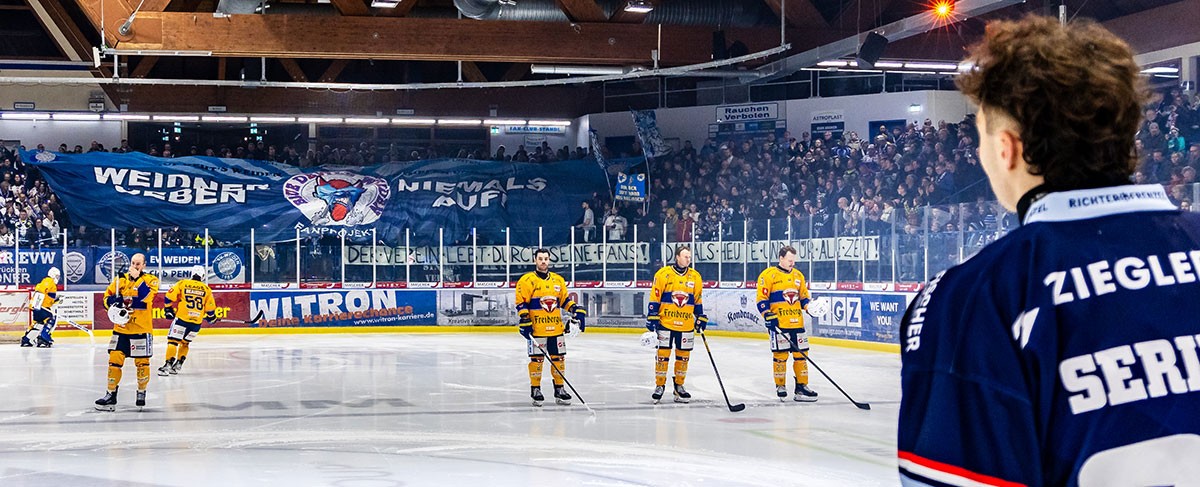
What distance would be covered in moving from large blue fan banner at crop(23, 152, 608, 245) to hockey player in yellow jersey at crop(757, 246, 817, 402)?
12161 mm

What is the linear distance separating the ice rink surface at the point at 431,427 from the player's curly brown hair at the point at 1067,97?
5.91 meters

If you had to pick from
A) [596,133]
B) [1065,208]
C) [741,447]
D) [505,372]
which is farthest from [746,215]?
[1065,208]

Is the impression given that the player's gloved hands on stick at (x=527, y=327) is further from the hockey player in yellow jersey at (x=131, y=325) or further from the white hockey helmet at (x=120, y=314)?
the white hockey helmet at (x=120, y=314)

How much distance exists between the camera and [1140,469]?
Result: 4.54 ft

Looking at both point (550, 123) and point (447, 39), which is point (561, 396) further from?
point (550, 123)

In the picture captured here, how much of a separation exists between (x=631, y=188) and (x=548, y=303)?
1361cm

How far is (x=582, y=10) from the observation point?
16.5 m

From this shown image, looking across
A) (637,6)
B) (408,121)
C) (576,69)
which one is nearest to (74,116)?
(408,121)

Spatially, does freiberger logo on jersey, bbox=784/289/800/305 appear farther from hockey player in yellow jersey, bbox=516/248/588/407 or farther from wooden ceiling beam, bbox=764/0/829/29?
wooden ceiling beam, bbox=764/0/829/29

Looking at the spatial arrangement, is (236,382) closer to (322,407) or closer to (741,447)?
(322,407)

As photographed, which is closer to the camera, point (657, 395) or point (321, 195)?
point (657, 395)

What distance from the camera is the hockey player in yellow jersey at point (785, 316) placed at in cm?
1193

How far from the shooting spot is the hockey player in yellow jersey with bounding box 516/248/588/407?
38.8 ft

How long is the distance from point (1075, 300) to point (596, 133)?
2734cm
